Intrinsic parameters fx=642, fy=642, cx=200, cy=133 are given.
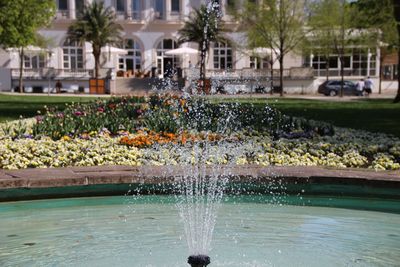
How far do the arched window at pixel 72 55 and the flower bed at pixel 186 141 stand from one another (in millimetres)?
37584

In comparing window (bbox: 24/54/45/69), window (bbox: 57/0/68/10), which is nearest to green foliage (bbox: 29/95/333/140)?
window (bbox: 24/54/45/69)

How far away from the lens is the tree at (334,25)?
42000mm

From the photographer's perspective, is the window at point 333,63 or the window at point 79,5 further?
the window at point 333,63

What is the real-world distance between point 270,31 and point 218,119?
27515 millimetres

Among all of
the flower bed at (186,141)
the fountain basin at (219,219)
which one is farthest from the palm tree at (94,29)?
the fountain basin at (219,219)

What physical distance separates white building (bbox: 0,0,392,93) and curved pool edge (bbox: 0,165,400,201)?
1599 inches

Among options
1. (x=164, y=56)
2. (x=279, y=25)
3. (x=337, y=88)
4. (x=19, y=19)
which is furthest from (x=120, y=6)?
(x=19, y=19)

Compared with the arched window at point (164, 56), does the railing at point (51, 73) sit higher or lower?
lower

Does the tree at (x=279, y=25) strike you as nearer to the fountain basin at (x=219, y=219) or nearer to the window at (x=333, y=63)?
the window at (x=333, y=63)

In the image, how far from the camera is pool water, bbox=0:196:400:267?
5172mm

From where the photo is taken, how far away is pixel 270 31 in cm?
4088

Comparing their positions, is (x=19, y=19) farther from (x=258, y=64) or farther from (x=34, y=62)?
(x=258, y=64)

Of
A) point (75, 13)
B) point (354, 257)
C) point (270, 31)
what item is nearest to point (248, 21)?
point (270, 31)

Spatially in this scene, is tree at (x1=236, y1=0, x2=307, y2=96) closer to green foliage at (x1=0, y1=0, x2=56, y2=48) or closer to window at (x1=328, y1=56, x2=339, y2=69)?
window at (x1=328, y1=56, x2=339, y2=69)
